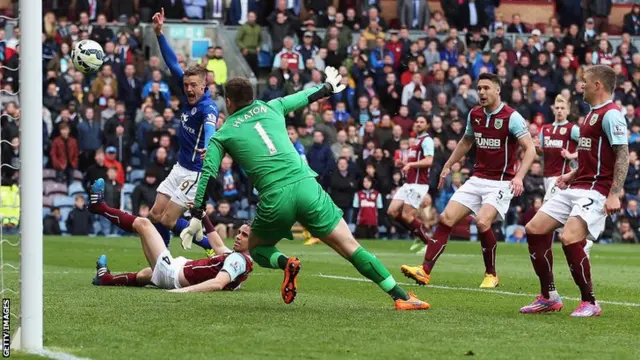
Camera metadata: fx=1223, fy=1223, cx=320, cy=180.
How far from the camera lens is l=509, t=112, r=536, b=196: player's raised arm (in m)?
13.7

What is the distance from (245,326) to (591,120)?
146 inches

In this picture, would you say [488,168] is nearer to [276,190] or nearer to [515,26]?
[276,190]

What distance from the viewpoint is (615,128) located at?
422 inches

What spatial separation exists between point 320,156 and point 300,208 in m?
17.3

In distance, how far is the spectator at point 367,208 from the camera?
91.8 feet

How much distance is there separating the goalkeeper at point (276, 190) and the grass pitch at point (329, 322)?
1.32 ft

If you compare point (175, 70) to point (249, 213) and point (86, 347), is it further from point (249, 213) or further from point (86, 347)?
point (249, 213)

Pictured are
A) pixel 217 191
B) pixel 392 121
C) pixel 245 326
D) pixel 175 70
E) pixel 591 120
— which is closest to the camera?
pixel 245 326

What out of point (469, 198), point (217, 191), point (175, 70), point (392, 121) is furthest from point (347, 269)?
point (392, 121)

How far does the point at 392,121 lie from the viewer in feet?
96.4

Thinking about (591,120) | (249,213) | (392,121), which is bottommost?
(249,213)

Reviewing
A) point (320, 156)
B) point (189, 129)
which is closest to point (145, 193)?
point (320, 156)

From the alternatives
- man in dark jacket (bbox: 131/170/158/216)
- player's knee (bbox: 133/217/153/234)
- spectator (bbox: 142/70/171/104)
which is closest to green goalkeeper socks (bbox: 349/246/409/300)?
player's knee (bbox: 133/217/153/234)

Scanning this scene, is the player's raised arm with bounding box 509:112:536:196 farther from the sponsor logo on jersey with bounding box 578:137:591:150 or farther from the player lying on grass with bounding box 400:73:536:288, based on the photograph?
the sponsor logo on jersey with bounding box 578:137:591:150
